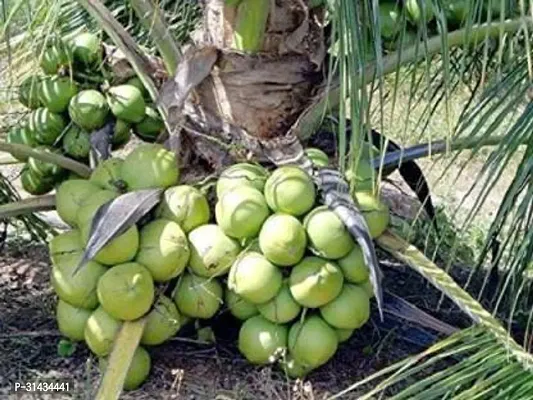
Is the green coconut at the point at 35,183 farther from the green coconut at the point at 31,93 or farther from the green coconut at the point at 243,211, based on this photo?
the green coconut at the point at 243,211

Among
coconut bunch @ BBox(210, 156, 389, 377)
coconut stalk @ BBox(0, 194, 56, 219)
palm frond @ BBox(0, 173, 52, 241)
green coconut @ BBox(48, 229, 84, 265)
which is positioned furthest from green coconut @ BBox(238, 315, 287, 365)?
palm frond @ BBox(0, 173, 52, 241)

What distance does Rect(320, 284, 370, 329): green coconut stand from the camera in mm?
2020

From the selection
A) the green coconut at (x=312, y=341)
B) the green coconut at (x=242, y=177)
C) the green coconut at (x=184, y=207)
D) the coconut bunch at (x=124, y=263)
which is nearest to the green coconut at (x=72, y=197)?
the coconut bunch at (x=124, y=263)

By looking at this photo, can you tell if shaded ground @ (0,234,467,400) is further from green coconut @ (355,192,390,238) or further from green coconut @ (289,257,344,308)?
green coconut @ (355,192,390,238)

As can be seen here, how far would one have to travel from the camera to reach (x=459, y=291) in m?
1.88

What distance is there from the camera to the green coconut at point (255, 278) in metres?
1.98

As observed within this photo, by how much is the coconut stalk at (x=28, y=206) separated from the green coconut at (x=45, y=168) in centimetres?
8

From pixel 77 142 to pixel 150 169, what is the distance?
0.28m

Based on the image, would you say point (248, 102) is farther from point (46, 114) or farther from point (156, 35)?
point (46, 114)

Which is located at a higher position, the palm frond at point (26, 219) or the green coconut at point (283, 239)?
the green coconut at point (283, 239)

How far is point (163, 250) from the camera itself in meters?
2.03

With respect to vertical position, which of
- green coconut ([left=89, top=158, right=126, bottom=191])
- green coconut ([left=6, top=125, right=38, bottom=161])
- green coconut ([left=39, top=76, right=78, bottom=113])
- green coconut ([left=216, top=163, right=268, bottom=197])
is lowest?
green coconut ([left=216, top=163, right=268, bottom=197])

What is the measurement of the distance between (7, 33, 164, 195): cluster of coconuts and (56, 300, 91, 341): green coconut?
Result: 348mm

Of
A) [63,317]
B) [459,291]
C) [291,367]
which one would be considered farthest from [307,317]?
[63,317]
